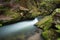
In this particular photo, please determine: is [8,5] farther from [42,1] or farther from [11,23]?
[42,1]

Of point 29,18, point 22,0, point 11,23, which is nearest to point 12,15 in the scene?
point 11,23

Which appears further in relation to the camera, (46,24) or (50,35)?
(46,24)

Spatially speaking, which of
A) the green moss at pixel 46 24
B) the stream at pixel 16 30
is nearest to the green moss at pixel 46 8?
the stream at pixel 16 30

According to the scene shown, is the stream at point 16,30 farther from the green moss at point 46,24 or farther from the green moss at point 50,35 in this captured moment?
the green moss at point 50,35

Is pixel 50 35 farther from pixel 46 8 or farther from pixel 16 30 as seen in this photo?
pixel 46 8

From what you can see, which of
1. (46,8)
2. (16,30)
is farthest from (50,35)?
(46,8)

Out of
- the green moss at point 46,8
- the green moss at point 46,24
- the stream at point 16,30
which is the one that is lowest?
the green moss at point 46,8

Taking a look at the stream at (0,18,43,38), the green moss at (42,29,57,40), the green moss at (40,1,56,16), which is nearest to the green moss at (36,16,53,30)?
the stream at (0,18,43,38)

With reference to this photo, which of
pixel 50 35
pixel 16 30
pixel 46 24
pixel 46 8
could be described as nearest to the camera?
pixel 50 35

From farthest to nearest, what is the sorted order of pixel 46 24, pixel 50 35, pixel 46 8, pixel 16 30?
1. pixel 46 8
2. pixel 16 30
3. pixel 46 24
4. pixel 50 35

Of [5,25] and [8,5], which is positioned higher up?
[8,5]

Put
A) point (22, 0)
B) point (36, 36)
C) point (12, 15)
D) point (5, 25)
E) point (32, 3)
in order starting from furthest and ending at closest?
point (32, 3) < point (22, 0) < point (12, 15) < point (5, 25) < point (36, 36)
